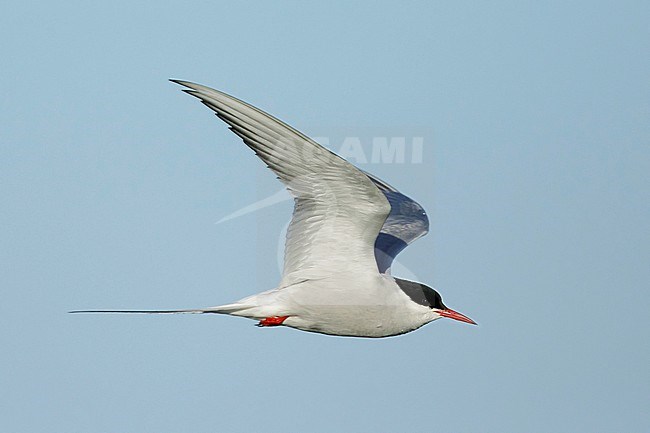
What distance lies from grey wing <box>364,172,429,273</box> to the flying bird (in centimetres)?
26

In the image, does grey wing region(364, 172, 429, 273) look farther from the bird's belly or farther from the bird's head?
the bird's belly

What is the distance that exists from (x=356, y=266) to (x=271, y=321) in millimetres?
997

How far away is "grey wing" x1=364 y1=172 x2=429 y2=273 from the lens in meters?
12.1

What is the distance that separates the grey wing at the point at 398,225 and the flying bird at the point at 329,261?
0.26m

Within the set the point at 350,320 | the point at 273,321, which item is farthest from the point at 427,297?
the point at 273,321

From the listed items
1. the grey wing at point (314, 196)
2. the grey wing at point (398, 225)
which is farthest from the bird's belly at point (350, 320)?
the grey wing at point (398, 225)

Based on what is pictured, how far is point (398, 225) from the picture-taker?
1234 centimetres

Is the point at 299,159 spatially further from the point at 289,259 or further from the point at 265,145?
the point at 289,259

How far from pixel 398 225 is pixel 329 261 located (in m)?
1.93

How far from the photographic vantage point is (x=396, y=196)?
1220 cm

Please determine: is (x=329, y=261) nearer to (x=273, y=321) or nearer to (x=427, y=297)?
(x=273, y=321)

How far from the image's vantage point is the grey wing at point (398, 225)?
12109 millimetres

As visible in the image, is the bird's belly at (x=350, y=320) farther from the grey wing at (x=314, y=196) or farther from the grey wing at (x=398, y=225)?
the grey wing at (x=398, y=225)

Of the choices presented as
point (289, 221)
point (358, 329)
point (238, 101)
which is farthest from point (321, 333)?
point (238, 101)
